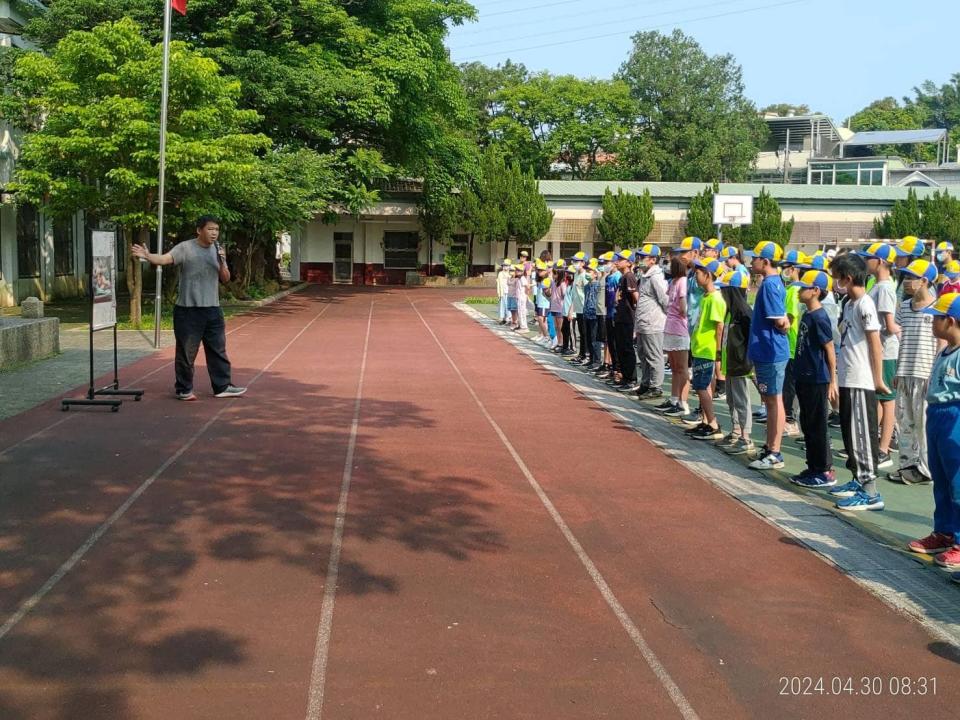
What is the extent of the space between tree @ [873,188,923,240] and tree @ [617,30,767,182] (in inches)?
680

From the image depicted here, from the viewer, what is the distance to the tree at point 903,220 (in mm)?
50000

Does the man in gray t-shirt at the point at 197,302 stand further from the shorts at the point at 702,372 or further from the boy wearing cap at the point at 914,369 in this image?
the boy wearing cap at the point at 914,369

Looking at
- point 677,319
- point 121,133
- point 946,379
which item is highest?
point 121,133

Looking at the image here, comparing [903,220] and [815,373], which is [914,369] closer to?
[815,373]

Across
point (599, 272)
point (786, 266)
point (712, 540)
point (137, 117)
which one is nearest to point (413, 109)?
point (137, 117)

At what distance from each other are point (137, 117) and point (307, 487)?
14739 millimetres

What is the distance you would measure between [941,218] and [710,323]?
146ft

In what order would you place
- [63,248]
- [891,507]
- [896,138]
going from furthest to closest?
1. [896,138]
2. [63,248]
3. [891,507]

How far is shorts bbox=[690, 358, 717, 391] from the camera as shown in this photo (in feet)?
33.2

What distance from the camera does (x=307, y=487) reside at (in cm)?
782

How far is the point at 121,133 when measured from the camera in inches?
775

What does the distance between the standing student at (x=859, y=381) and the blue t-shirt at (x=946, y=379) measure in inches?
60.1

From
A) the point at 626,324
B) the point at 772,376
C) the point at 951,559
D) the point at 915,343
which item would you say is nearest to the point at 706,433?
the point at 772,376

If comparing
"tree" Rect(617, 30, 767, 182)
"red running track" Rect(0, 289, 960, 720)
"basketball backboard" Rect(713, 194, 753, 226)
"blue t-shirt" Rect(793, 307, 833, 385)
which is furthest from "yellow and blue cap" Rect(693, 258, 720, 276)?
"tree" Rect(617, 30, 767, 182)
